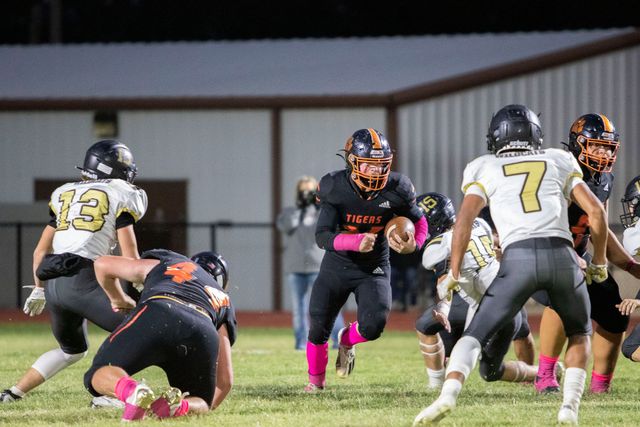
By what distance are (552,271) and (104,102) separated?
14231 millimetres

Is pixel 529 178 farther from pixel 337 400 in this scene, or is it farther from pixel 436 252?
pixel 337 400

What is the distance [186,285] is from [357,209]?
204 centimetres

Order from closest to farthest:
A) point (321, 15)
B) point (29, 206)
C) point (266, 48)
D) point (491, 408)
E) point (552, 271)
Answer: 1. point (552, 271)
2. point (491, 408)
3. point (29, 206)
4. point (266, 48)
5. point (321, 15)

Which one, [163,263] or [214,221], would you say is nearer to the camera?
[163,263]

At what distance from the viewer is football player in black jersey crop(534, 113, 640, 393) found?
7750 mm

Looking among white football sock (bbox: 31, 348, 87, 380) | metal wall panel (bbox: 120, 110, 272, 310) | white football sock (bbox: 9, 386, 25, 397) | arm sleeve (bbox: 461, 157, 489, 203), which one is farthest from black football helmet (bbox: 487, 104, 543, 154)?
metal wall panel (bbox: 120, 110, 272, 310)

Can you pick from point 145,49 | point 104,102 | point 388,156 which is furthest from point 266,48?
point 388,156

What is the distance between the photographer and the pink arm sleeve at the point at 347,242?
25.5 feet

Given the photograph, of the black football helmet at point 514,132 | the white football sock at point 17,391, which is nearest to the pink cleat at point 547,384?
the black football helmet at point 514,132

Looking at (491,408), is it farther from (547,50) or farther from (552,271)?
(547,50)

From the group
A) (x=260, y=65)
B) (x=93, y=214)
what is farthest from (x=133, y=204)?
(x=260, y=65)

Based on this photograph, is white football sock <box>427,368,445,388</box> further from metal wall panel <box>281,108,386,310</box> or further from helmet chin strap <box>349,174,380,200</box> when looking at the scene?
metal wall panel <box>281,108,386,310</box>

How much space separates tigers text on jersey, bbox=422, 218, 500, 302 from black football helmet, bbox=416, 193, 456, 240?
23cm

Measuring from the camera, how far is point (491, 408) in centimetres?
717
